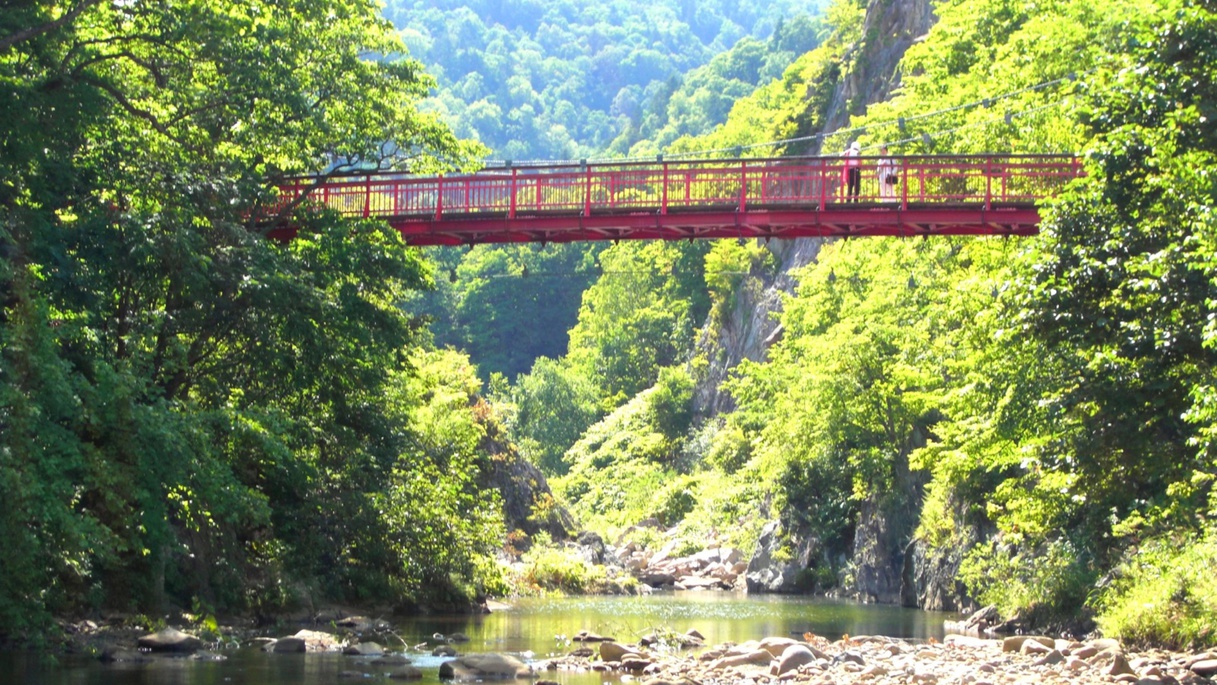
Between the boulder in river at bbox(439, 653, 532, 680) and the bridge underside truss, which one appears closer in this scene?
the boulder in river at bbox(439, 653, 532, 680)

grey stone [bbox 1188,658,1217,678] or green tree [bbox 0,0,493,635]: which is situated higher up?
green tree [bbox 0,0,493,635]

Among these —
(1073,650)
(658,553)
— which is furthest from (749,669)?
(658,553)

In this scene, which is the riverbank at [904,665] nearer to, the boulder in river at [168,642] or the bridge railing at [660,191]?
the boulder in river at [168,642]

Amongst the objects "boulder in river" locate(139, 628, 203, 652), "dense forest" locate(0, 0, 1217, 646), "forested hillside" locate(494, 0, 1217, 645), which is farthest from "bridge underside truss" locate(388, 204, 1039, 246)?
"boulder in river" locate(139, 628, 203, 652)

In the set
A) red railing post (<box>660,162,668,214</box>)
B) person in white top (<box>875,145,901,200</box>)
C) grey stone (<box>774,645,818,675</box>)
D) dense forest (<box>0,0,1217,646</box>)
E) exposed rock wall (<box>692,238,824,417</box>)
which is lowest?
grey stone (<box>774,645,818,675</box>)

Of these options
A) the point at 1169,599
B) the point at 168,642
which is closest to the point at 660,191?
the point at 1169,599

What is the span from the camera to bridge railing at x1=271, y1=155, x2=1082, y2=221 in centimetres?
2814

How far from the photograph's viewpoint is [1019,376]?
23.0m

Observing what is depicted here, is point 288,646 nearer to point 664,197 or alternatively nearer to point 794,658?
point 794,658

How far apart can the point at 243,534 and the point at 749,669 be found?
36.7 feet

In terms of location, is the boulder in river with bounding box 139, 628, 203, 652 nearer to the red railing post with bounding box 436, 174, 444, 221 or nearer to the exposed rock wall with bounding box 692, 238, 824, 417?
the red railing post with bounding box 436, 174, 444, 221

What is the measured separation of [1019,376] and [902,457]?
18473 millimetres

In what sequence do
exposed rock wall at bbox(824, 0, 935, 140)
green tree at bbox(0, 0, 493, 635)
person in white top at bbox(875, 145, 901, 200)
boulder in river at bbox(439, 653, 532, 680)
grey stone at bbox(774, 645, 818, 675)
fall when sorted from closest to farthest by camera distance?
green tree at bbox(0, 0, 493, 635) → boulder in river at bbox(439, 653, 532, 680) → grey stone at bbox(774, 645, 818, 675) → person in white top at bbox(875, 145, 901, 200) → exposed rock wall at bbox(824, 0, 935, 140)

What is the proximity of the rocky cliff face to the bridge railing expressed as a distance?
906cm
